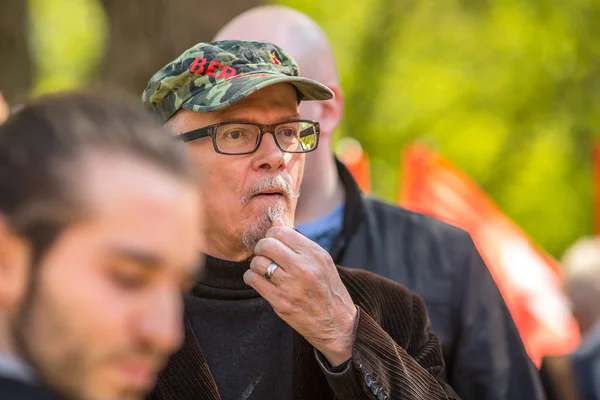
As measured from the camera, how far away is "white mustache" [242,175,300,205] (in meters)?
2.70

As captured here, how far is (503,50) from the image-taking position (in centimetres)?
1570

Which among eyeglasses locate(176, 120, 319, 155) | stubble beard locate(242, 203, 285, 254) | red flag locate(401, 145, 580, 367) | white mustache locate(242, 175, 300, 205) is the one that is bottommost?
red flag locate(401, 145, 580, 367)

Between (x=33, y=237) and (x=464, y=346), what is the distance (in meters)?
2.63

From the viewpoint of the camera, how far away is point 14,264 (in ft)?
4.08

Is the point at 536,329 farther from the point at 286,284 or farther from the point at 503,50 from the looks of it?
the point at 503,50

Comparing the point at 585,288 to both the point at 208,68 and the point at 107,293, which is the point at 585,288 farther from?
the point at 107,293

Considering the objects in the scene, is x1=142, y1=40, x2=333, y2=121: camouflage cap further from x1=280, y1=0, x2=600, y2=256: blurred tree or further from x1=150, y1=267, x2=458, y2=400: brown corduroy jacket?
x1=280, y1=0, x2=600, y2=256: blurred tree

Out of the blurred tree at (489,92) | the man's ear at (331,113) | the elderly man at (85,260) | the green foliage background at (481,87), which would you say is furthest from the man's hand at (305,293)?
the blurred tree at (489,92)

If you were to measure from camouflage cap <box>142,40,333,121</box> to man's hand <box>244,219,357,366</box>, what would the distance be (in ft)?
1.50

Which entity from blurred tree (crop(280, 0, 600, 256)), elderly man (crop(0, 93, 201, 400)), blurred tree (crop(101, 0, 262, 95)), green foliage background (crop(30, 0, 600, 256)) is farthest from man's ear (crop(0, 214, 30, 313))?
blurred tree (crop(280, 0, 600, 256))

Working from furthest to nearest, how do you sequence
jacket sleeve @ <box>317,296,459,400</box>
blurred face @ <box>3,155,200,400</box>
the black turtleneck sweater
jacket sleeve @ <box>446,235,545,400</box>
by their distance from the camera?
jacket sleeve @ <box>446,235,545,400</box>
the black turtleneck sweater
jacket sleeve @ <box>317,296,459,400</box>
blurred face @ <box>3,155,200,400</box>

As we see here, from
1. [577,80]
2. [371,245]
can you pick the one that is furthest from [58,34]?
[371,245]

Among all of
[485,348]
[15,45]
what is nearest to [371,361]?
[485,348]

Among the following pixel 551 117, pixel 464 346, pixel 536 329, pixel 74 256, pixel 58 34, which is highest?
pixel 74 256
